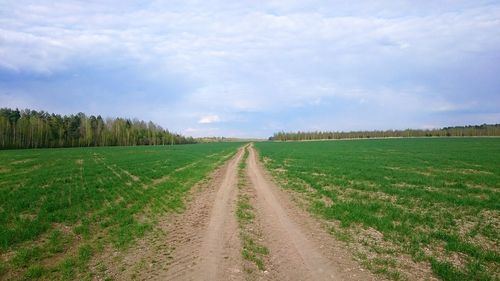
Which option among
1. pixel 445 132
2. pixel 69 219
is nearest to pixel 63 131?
pixel 69 219

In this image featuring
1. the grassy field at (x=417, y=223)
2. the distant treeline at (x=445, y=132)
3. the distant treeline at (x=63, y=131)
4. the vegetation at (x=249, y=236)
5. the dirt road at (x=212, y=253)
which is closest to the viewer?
the dirt road at (x=212, y=253)

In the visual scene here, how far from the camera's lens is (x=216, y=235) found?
1027cm

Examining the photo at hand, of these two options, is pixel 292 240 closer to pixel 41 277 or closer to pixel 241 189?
pixel 41 277

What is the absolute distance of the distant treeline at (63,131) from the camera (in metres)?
102

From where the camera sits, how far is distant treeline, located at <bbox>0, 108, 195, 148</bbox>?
102106mm

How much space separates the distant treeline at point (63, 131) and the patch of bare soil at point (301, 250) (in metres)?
113

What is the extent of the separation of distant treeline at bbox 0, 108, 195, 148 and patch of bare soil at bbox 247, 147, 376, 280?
113298mm

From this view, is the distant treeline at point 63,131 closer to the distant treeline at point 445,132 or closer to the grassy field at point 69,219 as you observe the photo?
the grassy field at point 69,219

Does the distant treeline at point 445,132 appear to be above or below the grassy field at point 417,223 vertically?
above

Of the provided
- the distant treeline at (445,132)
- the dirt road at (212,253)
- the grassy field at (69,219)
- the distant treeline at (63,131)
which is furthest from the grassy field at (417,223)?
the distant treeline at (445,132)

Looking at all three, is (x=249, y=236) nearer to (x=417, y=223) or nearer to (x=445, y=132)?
(x=417, y=223)

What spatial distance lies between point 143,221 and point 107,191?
764cm

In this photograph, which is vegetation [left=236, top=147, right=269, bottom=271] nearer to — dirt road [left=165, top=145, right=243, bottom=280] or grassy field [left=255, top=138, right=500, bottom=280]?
dirt road [left=165, top=145, right=243, bottom=280]

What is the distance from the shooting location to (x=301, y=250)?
345 inches
